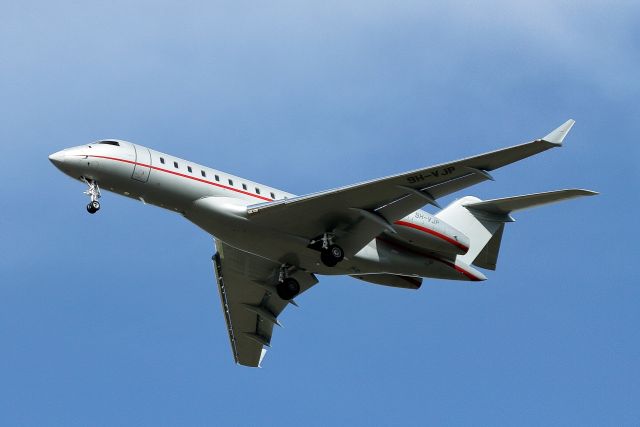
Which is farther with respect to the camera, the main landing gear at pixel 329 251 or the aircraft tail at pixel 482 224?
the aircraft tail at pixel 482 224

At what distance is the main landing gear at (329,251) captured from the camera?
1075 inches

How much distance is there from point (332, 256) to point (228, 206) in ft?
9.48

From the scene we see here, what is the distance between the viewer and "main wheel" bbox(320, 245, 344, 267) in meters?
27.3

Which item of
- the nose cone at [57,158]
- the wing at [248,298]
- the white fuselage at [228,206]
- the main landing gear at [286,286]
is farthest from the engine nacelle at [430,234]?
the nose cone at [57,158]

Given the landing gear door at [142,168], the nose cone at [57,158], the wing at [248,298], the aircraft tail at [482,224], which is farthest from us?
the wing at [248,298]

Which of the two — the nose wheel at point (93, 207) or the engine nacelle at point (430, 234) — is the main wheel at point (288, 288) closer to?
the engine nacelle at point (430, 234)

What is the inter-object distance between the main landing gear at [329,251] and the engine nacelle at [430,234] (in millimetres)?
1656

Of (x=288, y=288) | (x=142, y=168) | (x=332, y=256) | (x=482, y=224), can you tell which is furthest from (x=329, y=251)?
(x=482, y=224)

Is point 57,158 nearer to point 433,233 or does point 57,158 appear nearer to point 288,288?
point 288,288

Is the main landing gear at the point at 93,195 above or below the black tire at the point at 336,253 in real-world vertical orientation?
below

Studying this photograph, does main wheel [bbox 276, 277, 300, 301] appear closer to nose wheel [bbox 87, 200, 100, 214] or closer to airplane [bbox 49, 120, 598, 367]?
airplane [bbox 49, 120, 598, 367]

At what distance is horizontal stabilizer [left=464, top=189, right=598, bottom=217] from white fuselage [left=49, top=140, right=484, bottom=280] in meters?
1.80

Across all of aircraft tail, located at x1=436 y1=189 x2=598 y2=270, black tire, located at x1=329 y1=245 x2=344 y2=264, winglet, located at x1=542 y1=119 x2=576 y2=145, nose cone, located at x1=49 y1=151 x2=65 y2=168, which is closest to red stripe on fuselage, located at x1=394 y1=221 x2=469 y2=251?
aircraft tail, located at x1=436 y1=189 x2=598 y2=270

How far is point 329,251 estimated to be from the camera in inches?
1076
